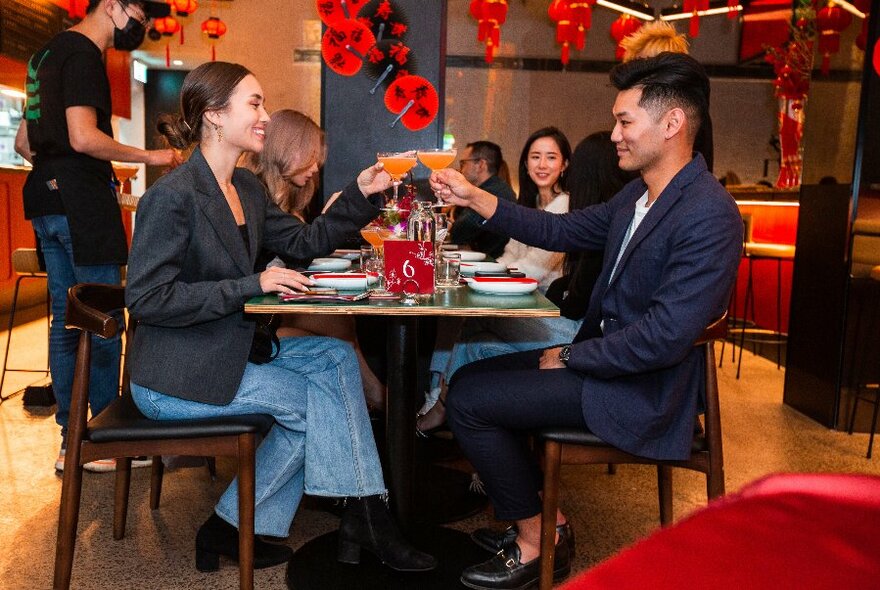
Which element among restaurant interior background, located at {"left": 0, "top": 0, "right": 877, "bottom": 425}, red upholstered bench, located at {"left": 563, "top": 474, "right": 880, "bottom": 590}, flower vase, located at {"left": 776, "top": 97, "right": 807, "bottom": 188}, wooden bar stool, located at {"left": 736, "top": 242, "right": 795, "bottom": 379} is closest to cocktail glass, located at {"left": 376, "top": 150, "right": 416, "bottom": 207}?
red upholstered bench, located at {"left": 563, "top": 474, "right": 880, "bottom": 590}

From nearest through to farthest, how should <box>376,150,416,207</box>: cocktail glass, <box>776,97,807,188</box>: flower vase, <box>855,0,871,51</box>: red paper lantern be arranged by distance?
1. <box>376,150,416,207</box>: cocktail glass
2. <box>855,0,871,51</box>: red paper lantern
3. <box>776,97,807,188</box>: flower vase

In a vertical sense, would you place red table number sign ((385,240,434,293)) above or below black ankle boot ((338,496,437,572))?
above

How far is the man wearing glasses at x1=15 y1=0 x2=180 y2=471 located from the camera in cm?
282

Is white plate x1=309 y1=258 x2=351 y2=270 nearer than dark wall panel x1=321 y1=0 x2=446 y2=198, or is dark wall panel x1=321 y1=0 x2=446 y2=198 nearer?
white plate x1=309 y1=258 x2=351 y2=270

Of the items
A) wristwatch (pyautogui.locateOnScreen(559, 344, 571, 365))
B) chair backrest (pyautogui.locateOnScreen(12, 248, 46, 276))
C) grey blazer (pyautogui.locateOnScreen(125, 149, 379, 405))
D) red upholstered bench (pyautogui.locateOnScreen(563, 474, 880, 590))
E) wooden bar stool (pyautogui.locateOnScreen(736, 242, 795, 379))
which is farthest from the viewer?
wooden bar stool (pyautogui.locateOnScreen(736, 242, 795, 379))

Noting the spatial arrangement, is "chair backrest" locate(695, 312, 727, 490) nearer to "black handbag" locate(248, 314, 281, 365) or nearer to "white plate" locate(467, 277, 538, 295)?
"white plate" locate(467, 277, 538, 295)

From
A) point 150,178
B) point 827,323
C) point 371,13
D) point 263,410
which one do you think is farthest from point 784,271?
point 150,178

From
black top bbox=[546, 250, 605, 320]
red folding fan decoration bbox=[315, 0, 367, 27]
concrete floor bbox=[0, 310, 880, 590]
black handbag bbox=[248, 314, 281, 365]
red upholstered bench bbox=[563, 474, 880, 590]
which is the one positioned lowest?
concrete floor bbox=[0, 310, 880, 590]

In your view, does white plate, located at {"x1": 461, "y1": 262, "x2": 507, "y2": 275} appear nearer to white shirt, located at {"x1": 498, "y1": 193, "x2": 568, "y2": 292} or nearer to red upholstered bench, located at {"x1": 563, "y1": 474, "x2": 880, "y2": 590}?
white shirt, located at {"x1": 498, "y1": 193, "x2": 568, "y2": 292}

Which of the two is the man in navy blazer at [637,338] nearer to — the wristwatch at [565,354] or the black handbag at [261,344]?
the wristwatch at [565,354]

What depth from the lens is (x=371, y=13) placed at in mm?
4609

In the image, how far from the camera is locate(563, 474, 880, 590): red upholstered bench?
18.7 inches

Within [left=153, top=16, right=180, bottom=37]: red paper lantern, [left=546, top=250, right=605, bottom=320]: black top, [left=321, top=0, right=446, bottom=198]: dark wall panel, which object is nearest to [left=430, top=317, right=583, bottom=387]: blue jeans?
[left=546, top=250, right=605, bottom=320]: black top

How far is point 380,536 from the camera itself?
211 cm
